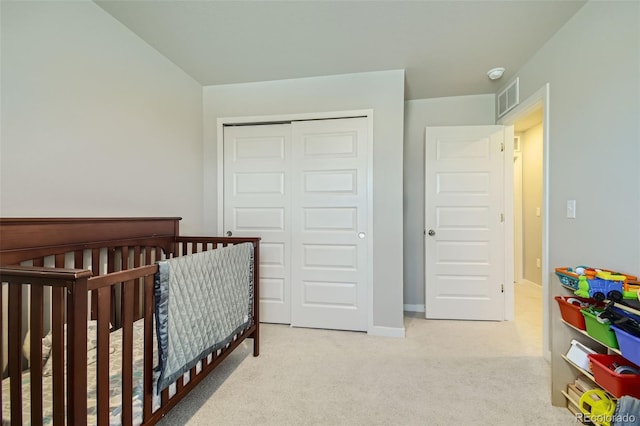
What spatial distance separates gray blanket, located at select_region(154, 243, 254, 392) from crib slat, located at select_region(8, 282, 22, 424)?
1.28 ft

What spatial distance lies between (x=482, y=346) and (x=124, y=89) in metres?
3.21

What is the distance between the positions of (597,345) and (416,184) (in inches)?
76.4

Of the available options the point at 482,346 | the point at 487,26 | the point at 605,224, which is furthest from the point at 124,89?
the point at 482,346

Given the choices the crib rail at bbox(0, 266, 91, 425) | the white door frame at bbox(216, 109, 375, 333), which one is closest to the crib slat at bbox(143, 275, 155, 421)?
the crib rail at bbox(0, 266, 91, 425)

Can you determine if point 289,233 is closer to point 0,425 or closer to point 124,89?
point 124,89

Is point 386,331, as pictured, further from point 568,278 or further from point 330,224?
point 568,278

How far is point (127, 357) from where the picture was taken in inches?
41.8

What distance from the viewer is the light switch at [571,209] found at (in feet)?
5.69

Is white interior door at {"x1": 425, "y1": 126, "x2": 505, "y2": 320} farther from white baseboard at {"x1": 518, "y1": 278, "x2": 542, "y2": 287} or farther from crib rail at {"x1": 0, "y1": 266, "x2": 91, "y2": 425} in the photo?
crib rail at {"x1": 0, "y1": 266, "x2": 91, "y2": 425}

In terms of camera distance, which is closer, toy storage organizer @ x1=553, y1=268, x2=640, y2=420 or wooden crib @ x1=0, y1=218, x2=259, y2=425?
wooden crib @ x1=0, y1=218, x2=259, y2=425

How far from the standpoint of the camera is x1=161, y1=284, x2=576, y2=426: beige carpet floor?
145 cm

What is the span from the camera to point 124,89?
188 centimetres

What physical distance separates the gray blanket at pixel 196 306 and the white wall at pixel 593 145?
183 centimetres

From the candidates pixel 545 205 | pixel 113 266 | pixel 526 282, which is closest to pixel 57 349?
pixel 113 266
